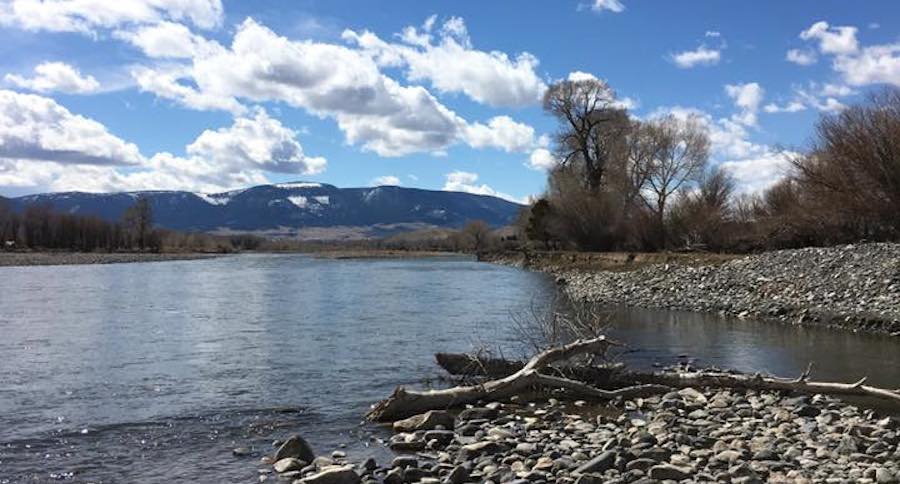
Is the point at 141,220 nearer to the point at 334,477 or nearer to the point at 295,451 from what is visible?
the point at 295,451

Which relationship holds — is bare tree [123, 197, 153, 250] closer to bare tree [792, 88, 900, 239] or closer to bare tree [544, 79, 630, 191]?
bare tree [544, 79, 630, 191]

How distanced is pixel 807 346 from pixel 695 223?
Result: 106ft

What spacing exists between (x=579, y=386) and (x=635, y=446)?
359 centimetres

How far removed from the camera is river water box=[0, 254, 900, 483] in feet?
34.4

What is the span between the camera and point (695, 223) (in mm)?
49969

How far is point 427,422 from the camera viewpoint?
437 inches

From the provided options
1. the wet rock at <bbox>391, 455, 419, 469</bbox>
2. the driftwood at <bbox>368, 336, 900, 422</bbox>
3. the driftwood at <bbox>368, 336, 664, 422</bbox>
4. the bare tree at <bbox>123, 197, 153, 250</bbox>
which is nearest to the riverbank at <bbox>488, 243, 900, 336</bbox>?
the driftwood at <bbox>368, 336, 900, 422</bbox>

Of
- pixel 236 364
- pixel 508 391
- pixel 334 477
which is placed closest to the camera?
pixel 334 477

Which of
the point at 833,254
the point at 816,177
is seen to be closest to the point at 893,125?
the point at 816,177

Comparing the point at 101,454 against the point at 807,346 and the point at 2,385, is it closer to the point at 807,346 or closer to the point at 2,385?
the point at 2,385

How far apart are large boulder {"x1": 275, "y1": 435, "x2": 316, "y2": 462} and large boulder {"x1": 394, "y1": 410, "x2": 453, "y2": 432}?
1.78 m

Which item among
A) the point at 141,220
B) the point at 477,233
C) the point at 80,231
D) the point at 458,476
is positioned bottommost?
the point at 458,476

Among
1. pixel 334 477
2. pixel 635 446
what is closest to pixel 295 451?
pixel 334 477

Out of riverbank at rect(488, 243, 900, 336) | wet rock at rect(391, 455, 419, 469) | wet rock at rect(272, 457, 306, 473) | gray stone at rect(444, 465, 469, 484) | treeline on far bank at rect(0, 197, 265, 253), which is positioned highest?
treeline on far bank at rect(0, 197, 265, 253)
